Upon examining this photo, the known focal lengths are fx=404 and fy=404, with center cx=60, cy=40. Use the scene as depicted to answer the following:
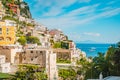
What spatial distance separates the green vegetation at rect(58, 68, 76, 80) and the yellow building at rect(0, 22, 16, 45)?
6.92m

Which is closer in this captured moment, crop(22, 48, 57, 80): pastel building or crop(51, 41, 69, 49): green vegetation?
crop(22, 48, 57, 80): pastel building

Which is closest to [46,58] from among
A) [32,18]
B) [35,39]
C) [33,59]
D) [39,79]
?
[33,59]

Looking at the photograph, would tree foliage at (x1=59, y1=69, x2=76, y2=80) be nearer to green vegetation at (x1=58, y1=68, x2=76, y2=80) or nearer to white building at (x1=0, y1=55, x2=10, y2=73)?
green vegetation at (x1=58, y1=68, x2=76, y2=80)

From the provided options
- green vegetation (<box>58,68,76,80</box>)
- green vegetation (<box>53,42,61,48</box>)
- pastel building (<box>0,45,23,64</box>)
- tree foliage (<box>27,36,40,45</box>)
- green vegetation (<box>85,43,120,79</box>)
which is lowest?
green vegetation (<box>58,68,76,80</box>)

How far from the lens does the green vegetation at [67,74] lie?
4072cm

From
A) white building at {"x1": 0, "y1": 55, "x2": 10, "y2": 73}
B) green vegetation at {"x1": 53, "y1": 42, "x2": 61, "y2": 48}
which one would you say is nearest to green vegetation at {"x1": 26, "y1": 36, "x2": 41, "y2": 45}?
green vegetation at {"x1": 53, "y1": 42, "x2": 61, "y2": 48}

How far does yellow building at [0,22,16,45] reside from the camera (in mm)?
43250

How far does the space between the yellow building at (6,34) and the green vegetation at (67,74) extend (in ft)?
22.7

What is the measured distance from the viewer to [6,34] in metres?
43.6

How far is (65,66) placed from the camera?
42375mm

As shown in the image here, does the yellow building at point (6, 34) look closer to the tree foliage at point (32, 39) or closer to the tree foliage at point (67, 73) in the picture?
the tree foliage at point (67, 73)

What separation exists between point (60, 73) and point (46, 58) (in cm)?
314

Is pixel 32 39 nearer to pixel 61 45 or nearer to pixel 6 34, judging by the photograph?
pixel 61 45

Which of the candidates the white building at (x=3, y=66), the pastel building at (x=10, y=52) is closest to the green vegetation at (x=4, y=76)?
the white building at (x=3, y=66)
